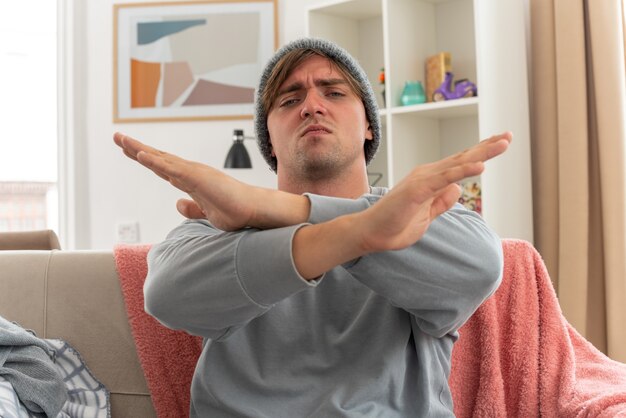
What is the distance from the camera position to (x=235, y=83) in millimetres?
3914

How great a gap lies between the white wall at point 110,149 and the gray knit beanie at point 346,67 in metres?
1.96

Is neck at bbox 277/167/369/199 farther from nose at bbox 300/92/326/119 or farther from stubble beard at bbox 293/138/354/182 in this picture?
nose at bbox 300/92/326/119

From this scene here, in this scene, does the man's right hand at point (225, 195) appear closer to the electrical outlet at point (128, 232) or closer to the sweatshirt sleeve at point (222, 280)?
the sweatshirt sleeve at point (222, 280)

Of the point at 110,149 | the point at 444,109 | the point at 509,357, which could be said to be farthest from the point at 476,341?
the point at 110,149

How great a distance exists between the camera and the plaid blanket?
166cm

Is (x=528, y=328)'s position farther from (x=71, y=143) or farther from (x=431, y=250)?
(x=71, y=143)

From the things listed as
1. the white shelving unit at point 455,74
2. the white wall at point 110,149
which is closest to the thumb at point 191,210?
the white shelving unit at point 455,74

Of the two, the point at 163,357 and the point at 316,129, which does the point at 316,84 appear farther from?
the point at 163,357

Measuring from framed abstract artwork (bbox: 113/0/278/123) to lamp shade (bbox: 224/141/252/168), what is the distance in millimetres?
236

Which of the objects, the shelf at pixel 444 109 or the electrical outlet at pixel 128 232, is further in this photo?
the electrical outlet at pixel 128 232

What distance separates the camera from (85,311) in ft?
5.83

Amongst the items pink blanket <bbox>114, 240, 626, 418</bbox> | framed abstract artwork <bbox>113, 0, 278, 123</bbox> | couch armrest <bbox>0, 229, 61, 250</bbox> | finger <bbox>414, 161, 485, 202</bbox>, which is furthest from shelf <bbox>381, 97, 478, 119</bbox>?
finger <bbox>414, 161, 485, 202</bbox>

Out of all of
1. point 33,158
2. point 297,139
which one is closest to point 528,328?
point 297,139

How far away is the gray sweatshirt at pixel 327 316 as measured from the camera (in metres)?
1.23
